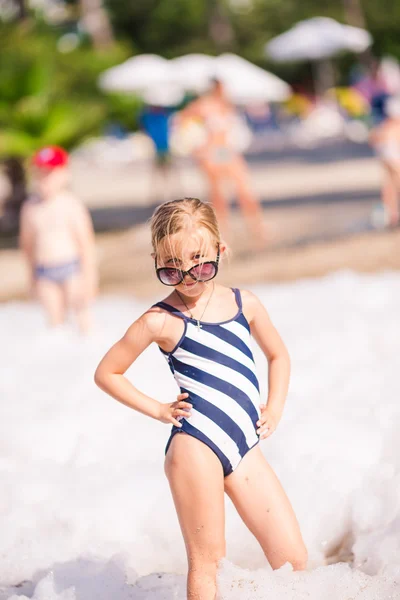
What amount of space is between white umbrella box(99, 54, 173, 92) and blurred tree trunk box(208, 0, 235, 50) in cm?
3630

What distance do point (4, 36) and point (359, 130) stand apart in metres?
19.7

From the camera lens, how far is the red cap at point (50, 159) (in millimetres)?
6219

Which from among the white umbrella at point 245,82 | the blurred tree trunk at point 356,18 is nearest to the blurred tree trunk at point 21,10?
the white umbrella at point 245,82

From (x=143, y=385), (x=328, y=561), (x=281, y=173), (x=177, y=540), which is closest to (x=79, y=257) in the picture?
(x=143, y=385)

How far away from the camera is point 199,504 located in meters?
2.81

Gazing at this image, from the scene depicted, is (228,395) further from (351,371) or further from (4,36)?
(4,36)

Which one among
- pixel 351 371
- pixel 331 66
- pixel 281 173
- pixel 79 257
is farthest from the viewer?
pixel 331 66

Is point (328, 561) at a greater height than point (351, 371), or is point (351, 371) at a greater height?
point (351, 371)

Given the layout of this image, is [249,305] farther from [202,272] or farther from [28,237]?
[28,237]

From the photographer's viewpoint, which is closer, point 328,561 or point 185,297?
point 185,297

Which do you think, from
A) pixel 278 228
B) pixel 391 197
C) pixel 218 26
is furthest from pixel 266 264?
pixel 218 26

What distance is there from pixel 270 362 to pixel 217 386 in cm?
29

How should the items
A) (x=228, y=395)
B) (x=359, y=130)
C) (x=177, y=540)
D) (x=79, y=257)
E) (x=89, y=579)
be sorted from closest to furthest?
1. (x=228, y=395)
2. (x=89, y=579)
3. (x=177, y=540)
4. (x=79, y=257)
5. (x=359, y=130)

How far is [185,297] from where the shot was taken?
298cm
